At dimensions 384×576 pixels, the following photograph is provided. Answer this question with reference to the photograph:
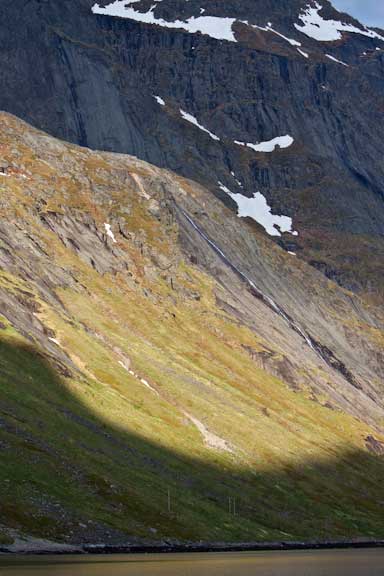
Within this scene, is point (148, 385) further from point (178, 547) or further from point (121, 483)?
point (178, 547)

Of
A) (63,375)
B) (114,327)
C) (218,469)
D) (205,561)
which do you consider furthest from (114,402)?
(205,561)

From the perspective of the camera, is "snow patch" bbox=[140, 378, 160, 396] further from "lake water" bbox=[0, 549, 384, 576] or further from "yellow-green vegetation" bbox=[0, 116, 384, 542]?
"lake water" bbox=[0, 549, 384, 576]

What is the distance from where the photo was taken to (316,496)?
140 m

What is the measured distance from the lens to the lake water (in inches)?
2522

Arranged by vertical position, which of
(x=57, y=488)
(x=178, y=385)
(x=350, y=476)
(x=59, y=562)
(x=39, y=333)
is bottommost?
(x=350, y=476)

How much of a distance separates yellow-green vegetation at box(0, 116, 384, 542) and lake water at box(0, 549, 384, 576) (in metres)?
6.82

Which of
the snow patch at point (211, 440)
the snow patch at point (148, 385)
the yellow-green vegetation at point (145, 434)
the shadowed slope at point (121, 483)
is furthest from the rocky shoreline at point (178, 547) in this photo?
the snow patch at point (148, 385)

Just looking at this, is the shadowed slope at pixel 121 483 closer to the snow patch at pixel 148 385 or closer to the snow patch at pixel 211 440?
the snow patch at pixel 211 440

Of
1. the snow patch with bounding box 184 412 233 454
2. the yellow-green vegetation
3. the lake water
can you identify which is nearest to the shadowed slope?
the yellow-green vegetation

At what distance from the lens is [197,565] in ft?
247

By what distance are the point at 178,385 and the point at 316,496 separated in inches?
1197

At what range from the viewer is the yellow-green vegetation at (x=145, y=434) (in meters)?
92.1

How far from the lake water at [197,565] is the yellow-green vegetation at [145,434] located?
6.82m

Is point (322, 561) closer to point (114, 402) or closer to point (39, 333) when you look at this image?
point (114, 402)
